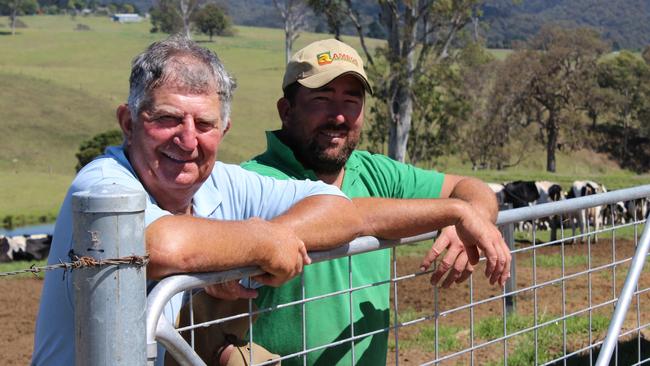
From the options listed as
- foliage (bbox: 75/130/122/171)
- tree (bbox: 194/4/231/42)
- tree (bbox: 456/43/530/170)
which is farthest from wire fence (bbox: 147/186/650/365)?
tree (bbox: 194/4/231/42)

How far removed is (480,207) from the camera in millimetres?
3148

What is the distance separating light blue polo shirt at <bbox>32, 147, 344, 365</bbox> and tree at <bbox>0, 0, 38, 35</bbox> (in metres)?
95.1

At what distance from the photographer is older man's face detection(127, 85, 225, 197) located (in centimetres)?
241

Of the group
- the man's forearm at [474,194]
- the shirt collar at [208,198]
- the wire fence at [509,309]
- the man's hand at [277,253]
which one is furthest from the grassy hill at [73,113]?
the man's hand at [277,253]

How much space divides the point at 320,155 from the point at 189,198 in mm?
1021

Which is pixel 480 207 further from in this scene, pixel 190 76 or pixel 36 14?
pixel 36 14

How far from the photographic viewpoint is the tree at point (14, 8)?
97838mm

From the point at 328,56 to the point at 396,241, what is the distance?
921 millimetres

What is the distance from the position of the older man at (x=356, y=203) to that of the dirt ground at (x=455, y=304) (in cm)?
339

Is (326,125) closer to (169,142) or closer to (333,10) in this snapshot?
(169,142)

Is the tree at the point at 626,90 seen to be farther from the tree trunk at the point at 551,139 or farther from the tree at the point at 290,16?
the tree at the point at 290,16

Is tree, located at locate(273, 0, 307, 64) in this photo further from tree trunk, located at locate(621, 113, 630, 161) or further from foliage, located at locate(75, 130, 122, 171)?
tree trunk, located at locate(621, 113, 630, 161)

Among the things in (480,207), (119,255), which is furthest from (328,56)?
(119,255)

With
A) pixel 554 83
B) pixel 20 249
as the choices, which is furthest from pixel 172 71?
pixel 554 83
